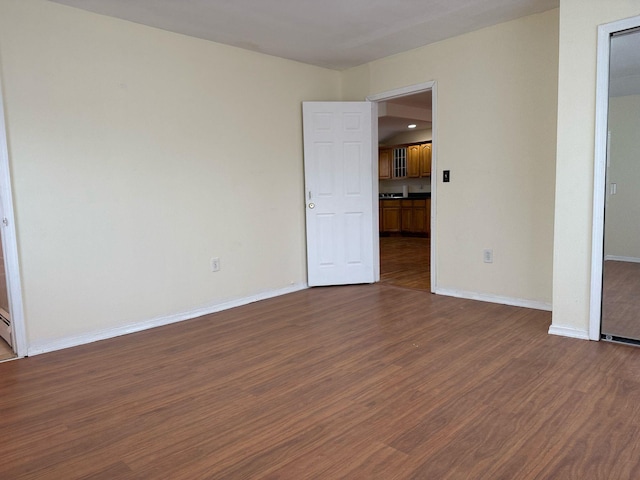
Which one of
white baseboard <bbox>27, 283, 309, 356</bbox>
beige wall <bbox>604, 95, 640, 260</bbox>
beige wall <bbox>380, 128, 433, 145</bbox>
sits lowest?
white baseboard <bbox>27, 283, 309, 356</bbox>

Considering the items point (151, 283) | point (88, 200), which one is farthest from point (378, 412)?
point (88, 200)

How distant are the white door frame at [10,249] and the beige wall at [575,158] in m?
3.79

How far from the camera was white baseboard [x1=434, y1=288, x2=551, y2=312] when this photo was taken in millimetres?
3733

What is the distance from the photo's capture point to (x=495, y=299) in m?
4.02

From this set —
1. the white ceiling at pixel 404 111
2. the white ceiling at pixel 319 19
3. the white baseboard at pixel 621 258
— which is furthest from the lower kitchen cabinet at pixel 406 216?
the white baseboard at pixel 621 258

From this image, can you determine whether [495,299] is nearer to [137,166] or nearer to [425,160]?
[137,166]

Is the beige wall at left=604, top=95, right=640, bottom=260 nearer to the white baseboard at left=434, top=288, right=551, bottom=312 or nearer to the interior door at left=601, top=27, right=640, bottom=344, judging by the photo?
the interior door at left=601, top=27, right=640, bottom=344

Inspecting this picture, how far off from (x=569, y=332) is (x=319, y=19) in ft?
10.0

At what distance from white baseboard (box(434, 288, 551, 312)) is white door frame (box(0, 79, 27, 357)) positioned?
359cm

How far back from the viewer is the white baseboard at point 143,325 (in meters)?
3.13

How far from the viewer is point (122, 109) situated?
3420 mm

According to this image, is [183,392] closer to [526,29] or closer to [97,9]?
[97,9]

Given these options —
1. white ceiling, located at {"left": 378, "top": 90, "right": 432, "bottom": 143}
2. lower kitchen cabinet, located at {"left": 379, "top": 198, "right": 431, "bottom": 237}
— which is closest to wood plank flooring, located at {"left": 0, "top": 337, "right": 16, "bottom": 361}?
white ceiling, located at {"left": 378, "top": 90, "right": 432, "bottom": 143}

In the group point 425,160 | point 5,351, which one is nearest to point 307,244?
point 5,351
